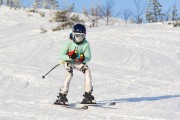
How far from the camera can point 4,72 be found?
12.8 m

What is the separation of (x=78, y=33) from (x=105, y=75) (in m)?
4.95

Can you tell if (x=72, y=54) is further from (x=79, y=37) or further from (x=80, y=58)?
(x=79, y=37)

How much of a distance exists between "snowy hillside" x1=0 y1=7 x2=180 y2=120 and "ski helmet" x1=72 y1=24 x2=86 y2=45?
118 centimetres

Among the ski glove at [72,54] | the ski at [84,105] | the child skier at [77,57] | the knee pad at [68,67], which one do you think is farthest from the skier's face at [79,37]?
the ski at [84,105]

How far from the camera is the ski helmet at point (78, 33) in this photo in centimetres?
850

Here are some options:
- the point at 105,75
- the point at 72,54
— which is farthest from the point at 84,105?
the point at 105,75

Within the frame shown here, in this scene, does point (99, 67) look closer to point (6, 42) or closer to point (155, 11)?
point (6, 42)

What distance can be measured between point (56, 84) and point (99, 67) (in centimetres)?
338

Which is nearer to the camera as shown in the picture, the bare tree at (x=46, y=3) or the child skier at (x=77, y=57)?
the child skier at (x=77, y=57)

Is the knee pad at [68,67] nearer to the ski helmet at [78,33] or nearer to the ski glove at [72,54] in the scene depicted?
the ski glove at [72,54]

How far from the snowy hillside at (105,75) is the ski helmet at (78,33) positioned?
118 cm

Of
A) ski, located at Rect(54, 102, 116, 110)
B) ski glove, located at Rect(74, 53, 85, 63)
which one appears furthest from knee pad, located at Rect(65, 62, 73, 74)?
ski, located at Rect(54, 102, 116, 110)

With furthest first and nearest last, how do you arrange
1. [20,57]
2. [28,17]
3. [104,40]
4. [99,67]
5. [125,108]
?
[28,17] → [104,40] → [20,57] → [99,67] → [125,108]

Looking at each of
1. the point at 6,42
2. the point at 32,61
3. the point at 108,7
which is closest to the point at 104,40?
the point at 6,42
